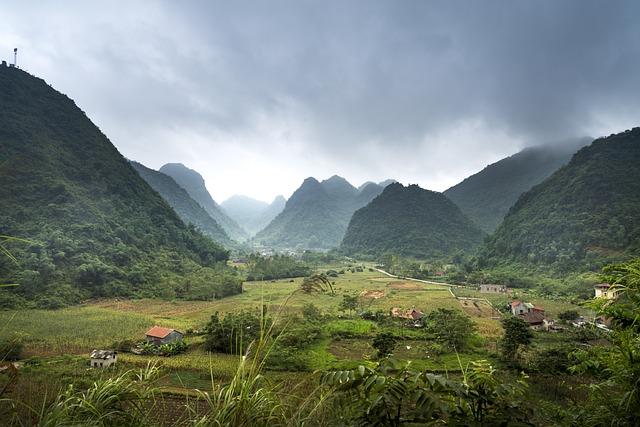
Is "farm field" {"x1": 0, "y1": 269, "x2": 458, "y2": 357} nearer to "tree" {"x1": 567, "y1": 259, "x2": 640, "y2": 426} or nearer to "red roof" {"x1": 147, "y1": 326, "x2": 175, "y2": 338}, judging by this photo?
"red roof" {"x1": 147, "y1": 326, "x2": 175, "y2": 338}

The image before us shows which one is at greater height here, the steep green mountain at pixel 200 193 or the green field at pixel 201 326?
the steep green mountain at pixel 200 193

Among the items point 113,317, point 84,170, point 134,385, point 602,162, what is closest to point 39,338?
point 113,317

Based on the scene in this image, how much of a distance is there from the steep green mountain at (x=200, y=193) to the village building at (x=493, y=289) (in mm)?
120356

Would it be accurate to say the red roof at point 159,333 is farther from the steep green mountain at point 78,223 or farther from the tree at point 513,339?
the tree at point 513,339

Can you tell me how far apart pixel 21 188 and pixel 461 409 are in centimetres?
4901

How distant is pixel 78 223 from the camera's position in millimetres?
36219

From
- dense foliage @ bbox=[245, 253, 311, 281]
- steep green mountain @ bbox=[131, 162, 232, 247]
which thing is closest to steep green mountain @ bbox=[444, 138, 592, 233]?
dense foliage @ bbox=[245, 253, 311, 281]

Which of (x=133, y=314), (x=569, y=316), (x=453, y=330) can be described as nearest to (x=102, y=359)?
(x=133, y=314)

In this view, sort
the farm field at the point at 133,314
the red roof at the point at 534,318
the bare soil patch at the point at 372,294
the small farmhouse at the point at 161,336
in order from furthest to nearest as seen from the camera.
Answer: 1. the bare soil patch at the point at 372,294
2. the red roof at the point at 534,318
3. the farm field at the point at 133,314
4. the small farmhouse at the point at 161,336

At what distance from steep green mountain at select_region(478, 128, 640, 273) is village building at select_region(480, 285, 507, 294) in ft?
28.4

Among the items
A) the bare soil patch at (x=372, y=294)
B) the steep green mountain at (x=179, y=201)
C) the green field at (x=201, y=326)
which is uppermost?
the steep green mountain at (x=179, y=201)

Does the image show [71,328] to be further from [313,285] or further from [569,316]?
[569,316]

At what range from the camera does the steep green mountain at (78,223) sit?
91.7ft

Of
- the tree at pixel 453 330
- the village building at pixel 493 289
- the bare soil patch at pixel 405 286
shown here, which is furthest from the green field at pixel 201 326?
the bare soil patch at pixel 405 286
